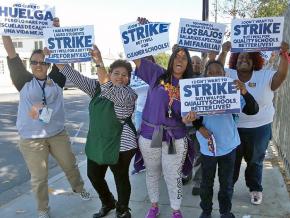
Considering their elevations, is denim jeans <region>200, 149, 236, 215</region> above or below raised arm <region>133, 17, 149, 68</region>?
below

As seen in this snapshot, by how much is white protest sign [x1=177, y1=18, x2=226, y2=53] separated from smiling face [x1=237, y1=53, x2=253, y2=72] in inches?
19.1

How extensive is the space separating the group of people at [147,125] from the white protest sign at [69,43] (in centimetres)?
10

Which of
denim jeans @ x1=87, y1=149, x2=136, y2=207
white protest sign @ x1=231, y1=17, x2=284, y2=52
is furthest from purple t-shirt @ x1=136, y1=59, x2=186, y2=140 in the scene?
white protest sign @ x1=231, y1=17, x2=284, y2=52

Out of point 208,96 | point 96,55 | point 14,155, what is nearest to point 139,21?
point 96,55

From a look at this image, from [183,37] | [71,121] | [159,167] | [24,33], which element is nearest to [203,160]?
[159,167]

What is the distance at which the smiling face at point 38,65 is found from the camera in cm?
425

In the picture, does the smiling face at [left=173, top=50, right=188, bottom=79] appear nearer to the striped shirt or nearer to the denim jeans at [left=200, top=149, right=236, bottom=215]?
the striped shirt

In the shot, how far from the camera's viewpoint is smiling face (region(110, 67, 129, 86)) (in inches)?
164

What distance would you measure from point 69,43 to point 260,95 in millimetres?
2143

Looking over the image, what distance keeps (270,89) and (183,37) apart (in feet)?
3.95

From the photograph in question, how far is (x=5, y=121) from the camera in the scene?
12672 mm

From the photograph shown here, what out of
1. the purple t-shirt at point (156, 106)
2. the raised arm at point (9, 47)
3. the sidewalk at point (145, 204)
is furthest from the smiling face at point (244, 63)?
the raised arm at point (9, 47)

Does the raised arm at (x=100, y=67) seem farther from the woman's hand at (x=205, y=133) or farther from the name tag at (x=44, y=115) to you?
the woman's hand at (x=205, y=133)

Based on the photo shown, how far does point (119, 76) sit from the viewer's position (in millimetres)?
4180
